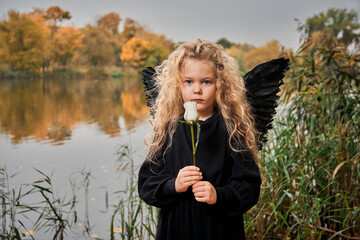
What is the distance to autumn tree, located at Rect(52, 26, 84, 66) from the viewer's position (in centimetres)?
479

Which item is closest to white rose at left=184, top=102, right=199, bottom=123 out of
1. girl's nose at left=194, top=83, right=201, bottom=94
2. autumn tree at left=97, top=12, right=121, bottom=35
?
girl's nose at left=194, top=83, right=201, bottom=94

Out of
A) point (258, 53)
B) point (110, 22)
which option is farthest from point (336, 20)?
point (110, 22)

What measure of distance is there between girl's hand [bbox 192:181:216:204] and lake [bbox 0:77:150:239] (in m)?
2.04

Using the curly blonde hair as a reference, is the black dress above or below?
below

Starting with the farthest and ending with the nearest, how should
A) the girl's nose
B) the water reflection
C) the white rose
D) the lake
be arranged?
1. the water reflection
2. the lake
3. the girl's nose
4. the white rose

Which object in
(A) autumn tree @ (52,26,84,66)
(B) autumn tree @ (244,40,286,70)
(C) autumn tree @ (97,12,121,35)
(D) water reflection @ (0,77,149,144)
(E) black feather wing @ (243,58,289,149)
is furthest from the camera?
(C) autumn tree @ (97,12,121,35)

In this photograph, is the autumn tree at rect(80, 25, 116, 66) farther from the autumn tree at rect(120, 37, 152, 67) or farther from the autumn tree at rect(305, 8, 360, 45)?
the autumn tree at rect(305, 8, 360, 45)

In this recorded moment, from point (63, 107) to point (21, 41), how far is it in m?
1.17

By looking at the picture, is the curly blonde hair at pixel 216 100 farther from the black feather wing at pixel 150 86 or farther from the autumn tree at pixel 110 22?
the autumn tree at pixel 110 22

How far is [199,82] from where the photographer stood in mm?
965

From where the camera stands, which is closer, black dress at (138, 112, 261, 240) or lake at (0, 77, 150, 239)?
black dress at (138, 112, 261, 240)

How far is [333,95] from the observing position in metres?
2.05

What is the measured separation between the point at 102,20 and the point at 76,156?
216 centimetres

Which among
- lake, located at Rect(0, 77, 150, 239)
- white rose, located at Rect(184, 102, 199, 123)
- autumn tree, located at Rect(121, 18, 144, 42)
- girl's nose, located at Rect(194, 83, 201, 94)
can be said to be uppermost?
autumn tree, located at Rect(121, 18, 144, 42)
